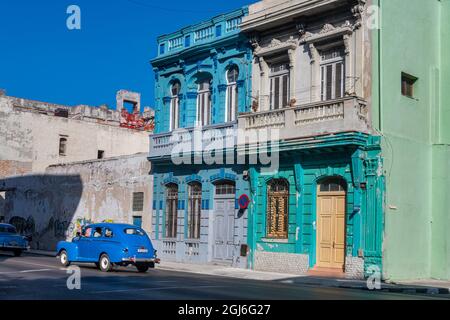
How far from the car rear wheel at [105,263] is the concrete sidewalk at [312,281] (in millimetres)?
3822

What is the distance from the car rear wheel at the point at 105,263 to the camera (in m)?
21.0

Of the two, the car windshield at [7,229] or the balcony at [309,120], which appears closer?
the balcony at [309,120]

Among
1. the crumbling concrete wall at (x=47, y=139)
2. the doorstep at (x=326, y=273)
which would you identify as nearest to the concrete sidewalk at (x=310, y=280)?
the doorstep at (x=326, y=273)

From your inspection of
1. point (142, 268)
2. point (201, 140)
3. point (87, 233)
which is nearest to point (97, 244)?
point (87, 233)

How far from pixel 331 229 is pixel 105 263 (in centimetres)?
749

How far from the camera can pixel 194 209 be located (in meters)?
28.2

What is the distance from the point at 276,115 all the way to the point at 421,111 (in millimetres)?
5040

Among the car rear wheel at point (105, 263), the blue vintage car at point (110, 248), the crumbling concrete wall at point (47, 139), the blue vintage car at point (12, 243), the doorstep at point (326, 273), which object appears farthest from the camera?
the crumbling concrete wall at point (47, 139)

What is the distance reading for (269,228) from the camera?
81.1 ft

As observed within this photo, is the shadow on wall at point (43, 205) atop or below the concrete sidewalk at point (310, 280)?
atop

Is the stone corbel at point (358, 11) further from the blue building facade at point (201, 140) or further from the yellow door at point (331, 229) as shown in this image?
the yellow door at point (331, 229)

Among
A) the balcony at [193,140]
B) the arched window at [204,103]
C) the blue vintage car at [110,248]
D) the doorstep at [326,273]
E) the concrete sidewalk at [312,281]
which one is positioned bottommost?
the concrete sidewalk at [312,281]
